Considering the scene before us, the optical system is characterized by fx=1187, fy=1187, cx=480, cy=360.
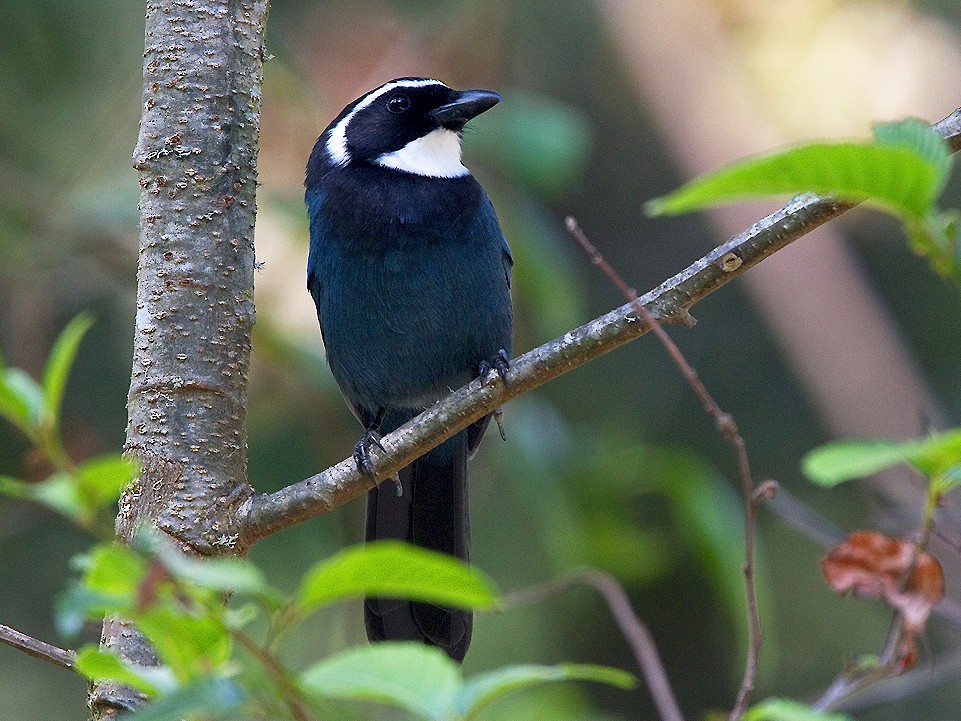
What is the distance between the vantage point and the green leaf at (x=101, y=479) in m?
1.19

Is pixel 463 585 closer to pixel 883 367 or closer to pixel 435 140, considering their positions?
pixel 435 140

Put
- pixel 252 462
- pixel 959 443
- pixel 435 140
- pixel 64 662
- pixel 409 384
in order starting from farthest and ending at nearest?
pixel 252 462, pixel 435 140, pixel 409 384, pixel 64 662, pixel 959 443

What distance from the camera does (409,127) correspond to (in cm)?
393

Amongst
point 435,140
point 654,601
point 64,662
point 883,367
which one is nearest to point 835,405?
point 883,367

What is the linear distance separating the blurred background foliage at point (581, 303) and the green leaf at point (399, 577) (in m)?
3.10

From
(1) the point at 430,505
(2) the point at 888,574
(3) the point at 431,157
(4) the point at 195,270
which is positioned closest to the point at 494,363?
(1) the point at 430,505

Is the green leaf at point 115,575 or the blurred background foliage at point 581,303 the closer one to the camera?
the green leaf at point 115,575

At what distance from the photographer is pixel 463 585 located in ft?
3.33

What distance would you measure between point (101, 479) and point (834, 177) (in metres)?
0.77

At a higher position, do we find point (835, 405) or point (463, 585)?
point (835, 405)

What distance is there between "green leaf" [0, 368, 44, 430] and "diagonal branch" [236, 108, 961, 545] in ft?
3.59

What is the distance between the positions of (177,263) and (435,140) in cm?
158

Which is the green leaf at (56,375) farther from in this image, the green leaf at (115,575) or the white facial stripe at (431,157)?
the white facial stripe at (431,157)

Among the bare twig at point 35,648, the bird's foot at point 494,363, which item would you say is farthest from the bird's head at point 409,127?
the bare twig at point 35,648
